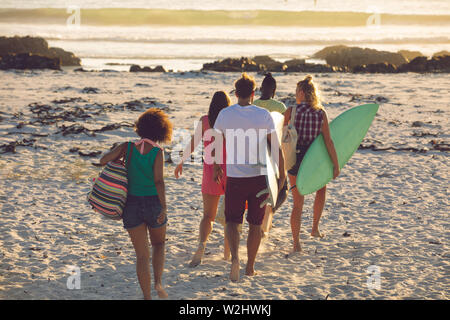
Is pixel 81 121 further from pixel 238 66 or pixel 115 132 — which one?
pixel 238 66

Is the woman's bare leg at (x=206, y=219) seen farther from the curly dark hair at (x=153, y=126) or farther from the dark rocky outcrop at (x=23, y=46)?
the dark rocky outcrop at (x=23, y=46)

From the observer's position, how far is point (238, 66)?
2591cm

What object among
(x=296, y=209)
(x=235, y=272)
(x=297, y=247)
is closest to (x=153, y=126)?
(x=235, y=272)

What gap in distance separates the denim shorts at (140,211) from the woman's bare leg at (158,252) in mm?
123

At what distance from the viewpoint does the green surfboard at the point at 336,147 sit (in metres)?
5.07

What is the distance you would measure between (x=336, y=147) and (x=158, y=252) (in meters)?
2.59

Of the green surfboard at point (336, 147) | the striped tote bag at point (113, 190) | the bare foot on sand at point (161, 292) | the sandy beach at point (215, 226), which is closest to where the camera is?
the striped tote bag at point (113, 190)

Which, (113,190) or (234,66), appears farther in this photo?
(234,66)

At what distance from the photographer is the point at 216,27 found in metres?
51.7

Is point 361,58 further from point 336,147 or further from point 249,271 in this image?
point 249,271

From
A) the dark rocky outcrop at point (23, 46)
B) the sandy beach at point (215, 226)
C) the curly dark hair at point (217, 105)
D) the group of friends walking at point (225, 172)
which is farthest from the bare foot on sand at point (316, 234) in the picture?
the dark rocky outcrop at point (23, 46)

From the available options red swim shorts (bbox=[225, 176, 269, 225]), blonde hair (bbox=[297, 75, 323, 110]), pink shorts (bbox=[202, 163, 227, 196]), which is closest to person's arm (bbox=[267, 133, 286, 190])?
red swim shorts (bbox=[225, 176, 269, 225])
